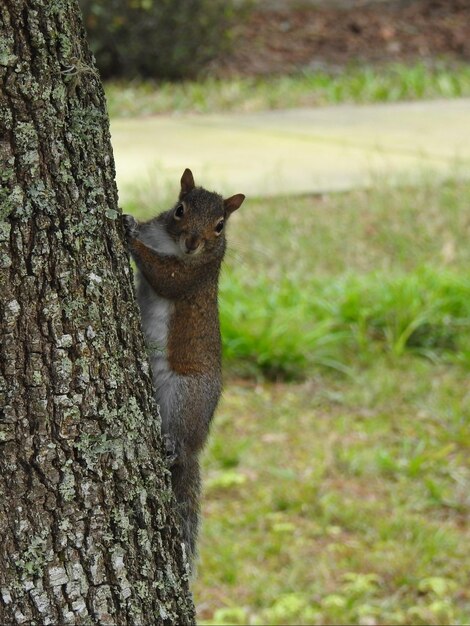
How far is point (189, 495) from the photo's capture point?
285 centimetres

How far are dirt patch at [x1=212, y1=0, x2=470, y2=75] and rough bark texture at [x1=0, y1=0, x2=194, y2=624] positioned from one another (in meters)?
9.31

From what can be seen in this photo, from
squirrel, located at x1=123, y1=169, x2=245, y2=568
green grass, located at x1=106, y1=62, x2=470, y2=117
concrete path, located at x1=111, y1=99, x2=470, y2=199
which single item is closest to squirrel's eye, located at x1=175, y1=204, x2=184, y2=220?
squirrel, located at x1=123, y1=169, x2=245, y2=568

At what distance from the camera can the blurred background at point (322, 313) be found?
405 centimetres

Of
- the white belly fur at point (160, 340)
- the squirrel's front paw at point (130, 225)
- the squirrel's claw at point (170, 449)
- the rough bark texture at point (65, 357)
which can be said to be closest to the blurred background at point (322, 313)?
the white belly fur at point (160, 340)

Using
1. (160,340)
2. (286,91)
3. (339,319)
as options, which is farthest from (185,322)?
(286,91)

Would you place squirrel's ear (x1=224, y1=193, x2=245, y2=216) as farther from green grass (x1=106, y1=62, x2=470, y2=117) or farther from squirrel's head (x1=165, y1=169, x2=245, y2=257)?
green grass (x1=106, y1=62, x2=470, y2=117)

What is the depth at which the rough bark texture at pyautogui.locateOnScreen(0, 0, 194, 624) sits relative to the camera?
6.48 feet

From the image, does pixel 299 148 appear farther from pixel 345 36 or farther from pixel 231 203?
pixel 231 203

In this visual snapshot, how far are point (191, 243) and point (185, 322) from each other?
0.76 ft

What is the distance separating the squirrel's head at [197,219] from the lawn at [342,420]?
50.6 inches

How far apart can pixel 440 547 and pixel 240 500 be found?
0.80m

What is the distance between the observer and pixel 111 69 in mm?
10688

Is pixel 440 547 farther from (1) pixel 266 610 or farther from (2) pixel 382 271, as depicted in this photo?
(2) pixel 382 271

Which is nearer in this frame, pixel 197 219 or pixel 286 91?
pixel 197 219
